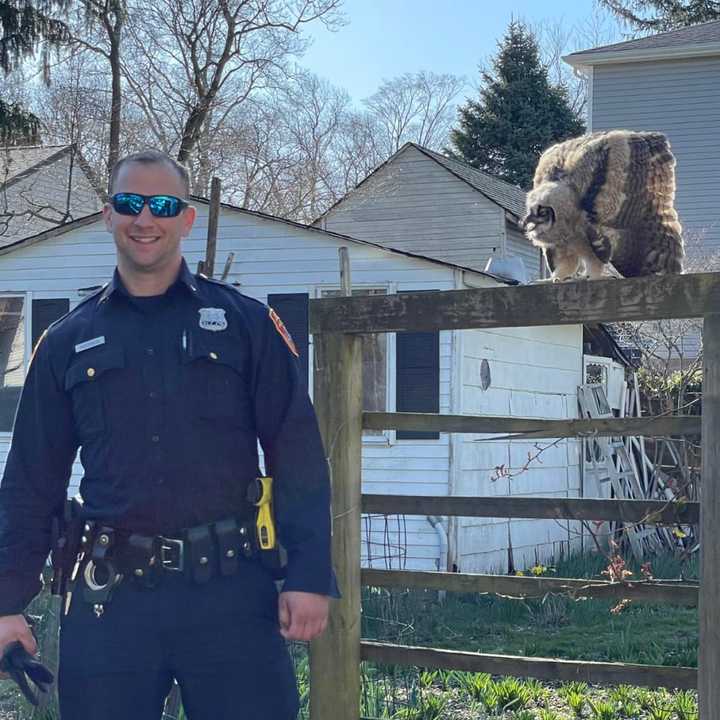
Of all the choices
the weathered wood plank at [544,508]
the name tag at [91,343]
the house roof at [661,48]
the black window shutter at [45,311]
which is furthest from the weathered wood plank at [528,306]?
the house roof at [661,48]

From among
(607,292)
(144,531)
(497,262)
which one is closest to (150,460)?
(144,531)

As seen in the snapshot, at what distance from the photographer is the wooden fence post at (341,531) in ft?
12.2

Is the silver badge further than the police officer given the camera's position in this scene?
Yes

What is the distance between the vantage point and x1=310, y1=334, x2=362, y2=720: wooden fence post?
372 centimetres

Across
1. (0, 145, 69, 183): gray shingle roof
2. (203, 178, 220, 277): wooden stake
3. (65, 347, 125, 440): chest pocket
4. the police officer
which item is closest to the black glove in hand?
the police officer

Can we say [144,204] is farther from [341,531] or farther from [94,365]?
[341,531]

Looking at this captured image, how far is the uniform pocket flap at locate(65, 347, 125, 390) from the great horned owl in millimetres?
1684

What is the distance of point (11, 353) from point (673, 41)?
14173mm

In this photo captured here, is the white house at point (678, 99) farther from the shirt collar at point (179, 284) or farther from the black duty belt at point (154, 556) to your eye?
the black duty belt at point (154, 556)

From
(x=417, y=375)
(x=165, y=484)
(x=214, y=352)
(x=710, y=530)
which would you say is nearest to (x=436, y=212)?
(x=417, y=375)

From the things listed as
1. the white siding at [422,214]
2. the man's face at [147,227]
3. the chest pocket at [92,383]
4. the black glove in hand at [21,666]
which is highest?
the white siding at [422,214]

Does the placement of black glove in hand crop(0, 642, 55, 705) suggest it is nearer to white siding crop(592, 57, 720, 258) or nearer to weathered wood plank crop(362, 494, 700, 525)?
weathered wood plank crop(362, 494, 700, 525)

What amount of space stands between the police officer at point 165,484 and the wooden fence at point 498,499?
77cm

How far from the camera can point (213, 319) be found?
9.45 feet
